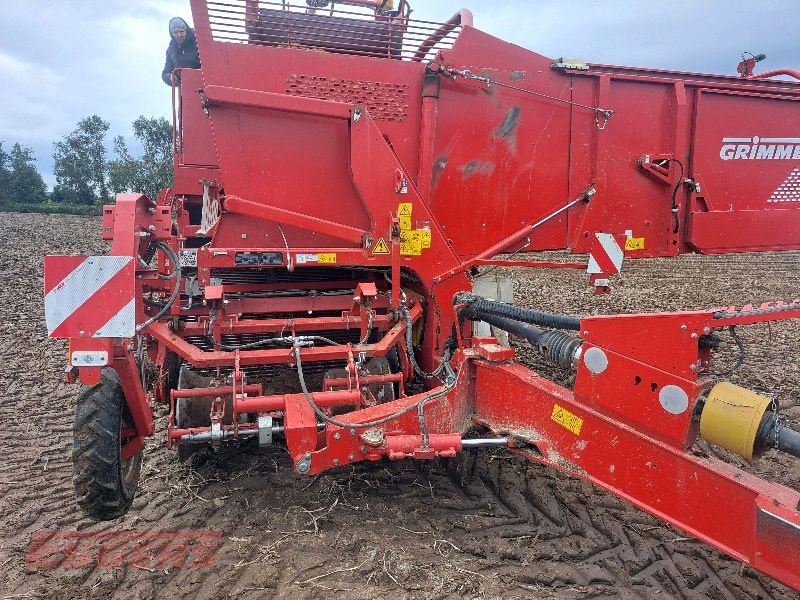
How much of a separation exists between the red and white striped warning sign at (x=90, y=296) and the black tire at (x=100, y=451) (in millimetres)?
403

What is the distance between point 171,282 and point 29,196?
5992 cm

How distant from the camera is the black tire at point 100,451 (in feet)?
8.73

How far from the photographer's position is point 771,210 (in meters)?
4.59

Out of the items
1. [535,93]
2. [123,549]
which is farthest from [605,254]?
[123,549]

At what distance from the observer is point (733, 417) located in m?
2.13

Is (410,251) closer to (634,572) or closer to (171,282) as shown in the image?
(171,282)

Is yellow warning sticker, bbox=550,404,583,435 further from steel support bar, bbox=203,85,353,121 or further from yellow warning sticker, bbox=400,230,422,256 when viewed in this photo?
steel support bar, bbox=203,85,353,121

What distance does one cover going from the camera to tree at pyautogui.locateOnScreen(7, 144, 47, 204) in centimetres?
5156

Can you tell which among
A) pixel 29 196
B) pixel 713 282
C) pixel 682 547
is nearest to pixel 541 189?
pixel 682 547

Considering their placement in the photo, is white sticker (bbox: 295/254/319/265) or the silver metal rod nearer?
the silver metal rod

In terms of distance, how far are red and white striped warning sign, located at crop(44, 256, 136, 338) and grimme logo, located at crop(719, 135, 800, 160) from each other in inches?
172

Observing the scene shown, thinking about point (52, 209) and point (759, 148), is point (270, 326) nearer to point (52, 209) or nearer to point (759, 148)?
point (759, 148)

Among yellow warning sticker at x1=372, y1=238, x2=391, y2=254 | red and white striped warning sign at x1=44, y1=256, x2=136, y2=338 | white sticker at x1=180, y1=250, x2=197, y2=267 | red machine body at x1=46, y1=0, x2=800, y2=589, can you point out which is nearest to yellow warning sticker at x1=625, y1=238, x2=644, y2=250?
red machine body at x1=46, y1=0, x2=800, y2=589

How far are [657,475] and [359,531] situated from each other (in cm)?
159
